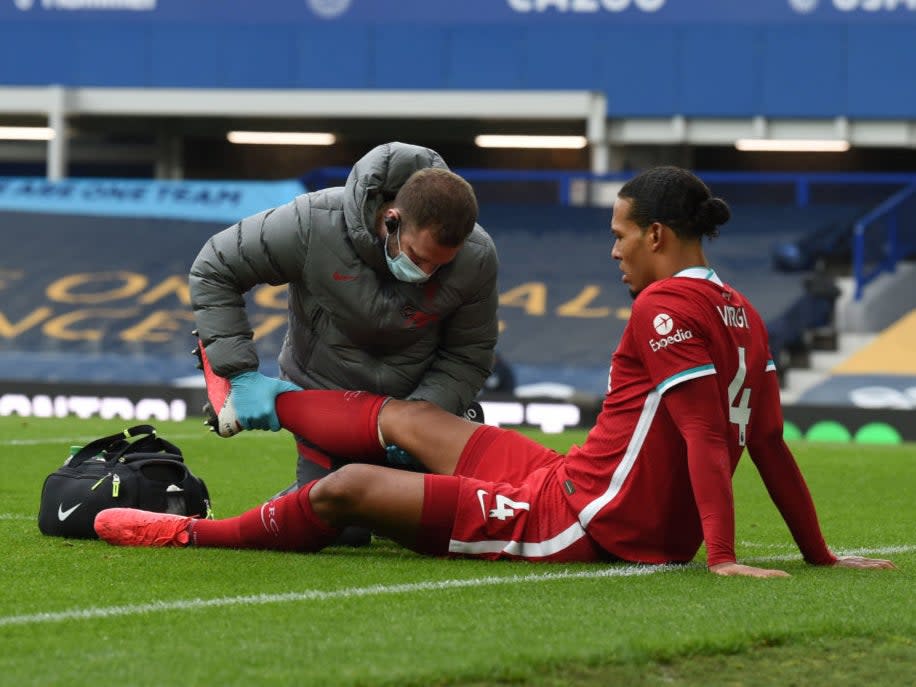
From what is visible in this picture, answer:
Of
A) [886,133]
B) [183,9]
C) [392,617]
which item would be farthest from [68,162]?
[392,617]

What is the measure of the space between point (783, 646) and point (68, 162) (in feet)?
98.2

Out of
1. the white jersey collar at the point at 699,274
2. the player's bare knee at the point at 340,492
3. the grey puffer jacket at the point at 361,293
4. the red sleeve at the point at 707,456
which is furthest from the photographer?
the grey puffer jacket at the point at 361,293

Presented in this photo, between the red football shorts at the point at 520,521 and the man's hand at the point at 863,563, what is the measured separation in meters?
0.83

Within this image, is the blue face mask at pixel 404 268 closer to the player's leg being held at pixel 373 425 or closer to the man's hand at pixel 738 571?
the player's leg being held at pixel 373 425

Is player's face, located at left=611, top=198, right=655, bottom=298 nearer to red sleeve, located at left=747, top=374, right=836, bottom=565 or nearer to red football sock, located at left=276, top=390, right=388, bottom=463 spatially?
red sleeve, located at left=747, top=374, right=836, bottom=565

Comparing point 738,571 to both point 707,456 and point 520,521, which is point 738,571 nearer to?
point 707,456

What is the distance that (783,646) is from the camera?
4531 millimetres

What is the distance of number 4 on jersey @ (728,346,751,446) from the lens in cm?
566

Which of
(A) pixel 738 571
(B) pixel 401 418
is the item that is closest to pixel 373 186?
(B) pixel 401 418

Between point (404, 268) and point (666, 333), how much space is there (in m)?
1.06

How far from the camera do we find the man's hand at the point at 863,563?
6.05 metres

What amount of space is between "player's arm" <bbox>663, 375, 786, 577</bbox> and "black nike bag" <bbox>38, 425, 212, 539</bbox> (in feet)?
7.22

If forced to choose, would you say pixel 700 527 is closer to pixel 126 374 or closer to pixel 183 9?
pixel 126 374

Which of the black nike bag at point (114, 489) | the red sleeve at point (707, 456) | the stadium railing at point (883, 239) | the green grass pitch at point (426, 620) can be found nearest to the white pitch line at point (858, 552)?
the green grass pitch at point (426, 620)
